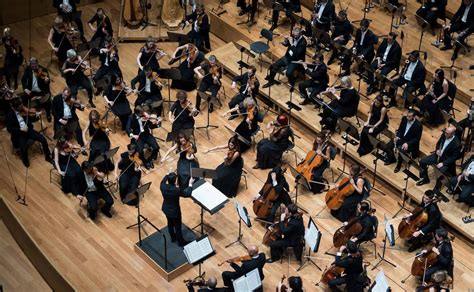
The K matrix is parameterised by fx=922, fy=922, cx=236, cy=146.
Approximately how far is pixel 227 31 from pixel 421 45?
3.77 meters

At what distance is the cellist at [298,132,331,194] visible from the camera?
14.2 metres

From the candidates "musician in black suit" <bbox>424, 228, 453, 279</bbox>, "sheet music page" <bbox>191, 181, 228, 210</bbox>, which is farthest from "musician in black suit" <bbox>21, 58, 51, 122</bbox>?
"musician in black suit" <bbox>424, 228, 453, 279</bbox>

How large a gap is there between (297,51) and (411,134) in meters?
2.87

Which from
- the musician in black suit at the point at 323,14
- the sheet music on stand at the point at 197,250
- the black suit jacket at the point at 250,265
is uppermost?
the musician in black suit at the point at 323,14

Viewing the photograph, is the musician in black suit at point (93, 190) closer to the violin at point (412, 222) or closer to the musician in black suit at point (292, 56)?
the musician in black suit at point (292, 56)

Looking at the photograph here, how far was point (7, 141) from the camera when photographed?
15555 mm

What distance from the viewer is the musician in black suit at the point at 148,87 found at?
15.6 metres

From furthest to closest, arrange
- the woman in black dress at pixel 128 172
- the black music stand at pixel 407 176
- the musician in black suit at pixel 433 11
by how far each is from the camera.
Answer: the musician in black suit at pixel 433 11 → the woman in black dress at pixel 128 172 → the black music stand at pixel 407 176

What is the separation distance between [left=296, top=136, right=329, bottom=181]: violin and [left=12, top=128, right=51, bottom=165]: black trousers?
410 centimetres

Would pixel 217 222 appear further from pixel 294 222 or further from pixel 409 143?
pixel 409 143

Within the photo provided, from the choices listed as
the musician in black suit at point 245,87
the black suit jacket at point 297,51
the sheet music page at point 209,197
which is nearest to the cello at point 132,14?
the musician in black suit at point 245,87

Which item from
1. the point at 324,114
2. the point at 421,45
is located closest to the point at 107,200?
the point at 324,114

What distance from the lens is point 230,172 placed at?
1412cm

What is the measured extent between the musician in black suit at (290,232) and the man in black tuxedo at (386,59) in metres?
3.91
